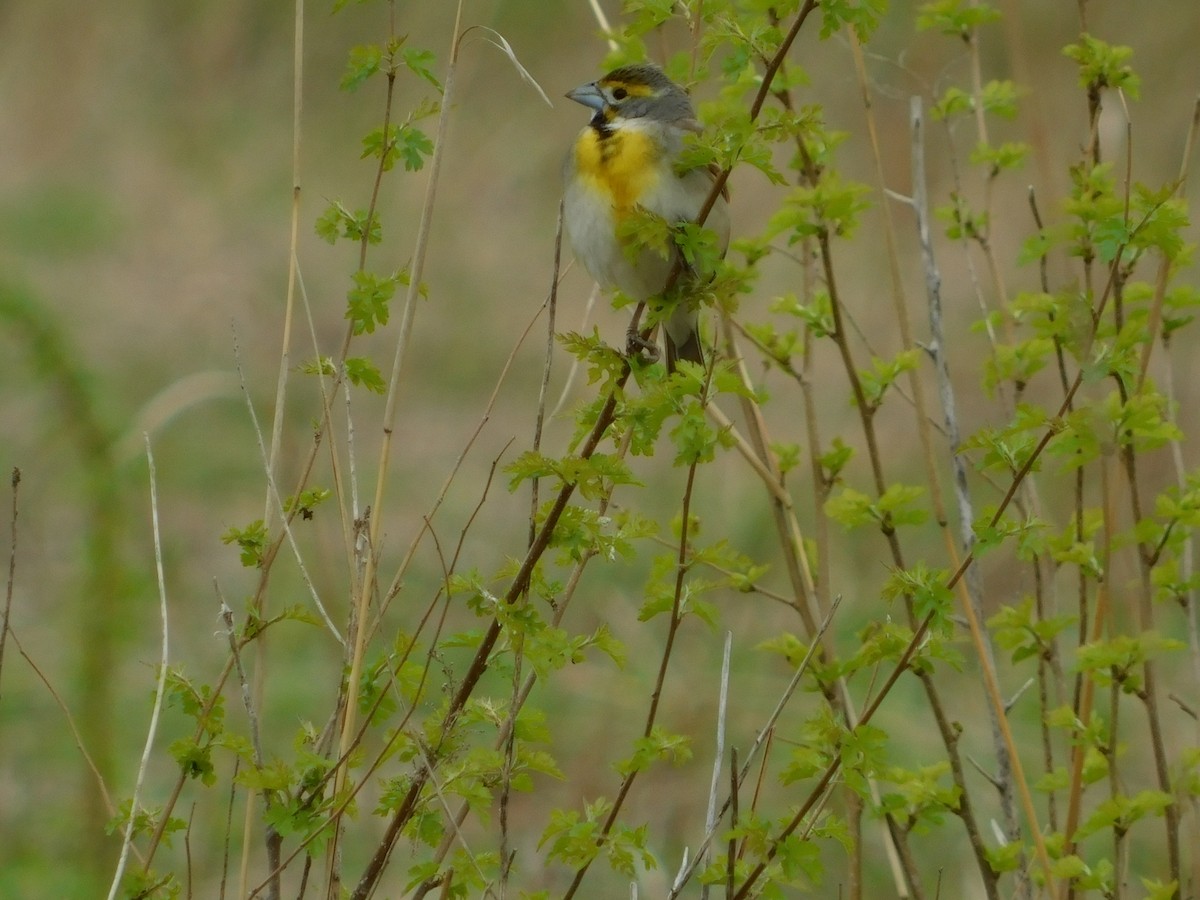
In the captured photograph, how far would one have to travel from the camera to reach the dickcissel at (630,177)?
128 inches

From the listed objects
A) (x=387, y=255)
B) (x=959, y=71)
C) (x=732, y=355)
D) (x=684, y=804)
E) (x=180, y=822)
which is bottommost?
(x=180, y=822)

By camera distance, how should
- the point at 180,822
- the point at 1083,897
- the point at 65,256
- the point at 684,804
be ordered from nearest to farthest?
the point at 180,822, the point at 1083,897, the point at 684,804, the point at 65,256

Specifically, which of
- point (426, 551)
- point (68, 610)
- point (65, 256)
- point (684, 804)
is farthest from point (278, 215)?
point (684, 804)

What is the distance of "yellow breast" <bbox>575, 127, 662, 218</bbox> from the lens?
325 cm

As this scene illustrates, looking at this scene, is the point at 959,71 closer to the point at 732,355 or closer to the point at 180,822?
the point at 732,355

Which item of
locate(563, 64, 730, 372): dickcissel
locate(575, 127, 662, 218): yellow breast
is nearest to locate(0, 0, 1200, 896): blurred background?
locate(563, 64, 730, 372): dickcissel

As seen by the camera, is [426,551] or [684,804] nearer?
[684,804]

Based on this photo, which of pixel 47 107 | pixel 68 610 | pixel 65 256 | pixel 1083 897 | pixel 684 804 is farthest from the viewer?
Result: pixel 47 107

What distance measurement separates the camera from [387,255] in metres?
8.62


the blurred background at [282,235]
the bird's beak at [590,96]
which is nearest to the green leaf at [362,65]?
the bird's beak at [590,96]

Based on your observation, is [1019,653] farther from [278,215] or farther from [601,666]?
[278,215]

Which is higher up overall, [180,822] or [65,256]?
[65,256]

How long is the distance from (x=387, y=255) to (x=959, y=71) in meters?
3.29

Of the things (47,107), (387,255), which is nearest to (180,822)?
(387,255)
